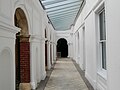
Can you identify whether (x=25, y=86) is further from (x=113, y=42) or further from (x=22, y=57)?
(x=113, y=42)

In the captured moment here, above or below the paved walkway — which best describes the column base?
above

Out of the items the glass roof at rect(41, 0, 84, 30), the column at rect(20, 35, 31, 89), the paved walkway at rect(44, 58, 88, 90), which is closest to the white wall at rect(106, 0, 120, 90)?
the paved walkway at rect(44, 58, 88, 90)

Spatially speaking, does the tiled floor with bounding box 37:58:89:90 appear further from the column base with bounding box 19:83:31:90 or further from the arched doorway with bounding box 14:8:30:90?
the arched doorway with bounding box 14:8:30:90

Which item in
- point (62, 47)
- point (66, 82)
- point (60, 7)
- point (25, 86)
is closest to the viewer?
point (25, 86)

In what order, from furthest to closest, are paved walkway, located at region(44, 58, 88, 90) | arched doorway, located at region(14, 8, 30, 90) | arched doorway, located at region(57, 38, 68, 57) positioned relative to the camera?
arched doorway, located at region(57, 38, 68, 57), paved walkway, located at region(44, 58, 88, 90), arched doorway, located at region(14, 8, 30, 90)

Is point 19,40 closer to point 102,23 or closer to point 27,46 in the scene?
point 27,46

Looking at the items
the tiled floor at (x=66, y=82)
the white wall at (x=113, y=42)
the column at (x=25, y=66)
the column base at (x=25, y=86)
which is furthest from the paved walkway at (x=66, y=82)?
the white wall at (x=113, y=42)

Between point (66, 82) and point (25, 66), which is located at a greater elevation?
point (25, 66)

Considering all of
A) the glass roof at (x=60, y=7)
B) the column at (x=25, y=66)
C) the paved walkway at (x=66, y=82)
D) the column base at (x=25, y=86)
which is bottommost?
the paved walkway at (x=66, y=82)

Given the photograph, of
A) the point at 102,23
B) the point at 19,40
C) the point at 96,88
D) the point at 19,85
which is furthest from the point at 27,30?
the point at 96,88

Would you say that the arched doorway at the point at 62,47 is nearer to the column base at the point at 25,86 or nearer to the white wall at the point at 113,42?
the column base at the point at 25,86

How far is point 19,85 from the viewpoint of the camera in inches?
269

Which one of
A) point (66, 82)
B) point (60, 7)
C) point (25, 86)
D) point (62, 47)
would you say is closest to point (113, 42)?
point (25, 86)

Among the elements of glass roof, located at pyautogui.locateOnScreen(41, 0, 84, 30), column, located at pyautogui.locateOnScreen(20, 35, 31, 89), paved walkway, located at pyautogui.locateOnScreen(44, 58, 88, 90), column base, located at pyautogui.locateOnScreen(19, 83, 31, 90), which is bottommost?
paved walkway, located at pyautogui.locateOnScreen(44, 58, 88, 90)
